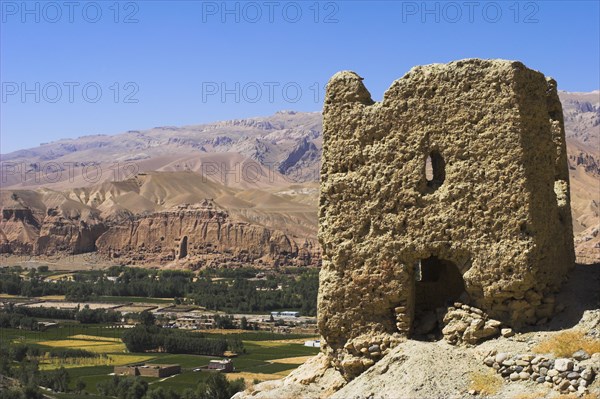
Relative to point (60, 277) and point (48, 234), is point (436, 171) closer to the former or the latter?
point (60, 277)

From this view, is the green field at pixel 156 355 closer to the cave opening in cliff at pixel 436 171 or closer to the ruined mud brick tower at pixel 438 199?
the ruined mud brick tower at pixel 438 199

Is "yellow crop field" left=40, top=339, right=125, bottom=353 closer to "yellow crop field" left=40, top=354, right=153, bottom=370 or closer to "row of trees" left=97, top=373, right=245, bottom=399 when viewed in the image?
"yellow crop field" left=40, top=354, right=153, bottom=370

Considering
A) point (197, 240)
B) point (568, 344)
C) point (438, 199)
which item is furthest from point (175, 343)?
point (197, 240)

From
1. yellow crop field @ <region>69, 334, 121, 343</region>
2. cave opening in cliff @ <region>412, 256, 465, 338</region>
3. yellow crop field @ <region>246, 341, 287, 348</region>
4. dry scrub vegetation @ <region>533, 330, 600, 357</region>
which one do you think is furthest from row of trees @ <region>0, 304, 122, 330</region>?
dry scrub vegetation @ <region>533, 330, 600, 357</region>

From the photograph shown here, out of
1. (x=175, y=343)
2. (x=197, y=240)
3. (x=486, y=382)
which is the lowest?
(x=175, y=343)

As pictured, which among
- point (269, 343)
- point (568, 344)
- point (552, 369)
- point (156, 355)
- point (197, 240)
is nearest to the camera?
point (552, 369)

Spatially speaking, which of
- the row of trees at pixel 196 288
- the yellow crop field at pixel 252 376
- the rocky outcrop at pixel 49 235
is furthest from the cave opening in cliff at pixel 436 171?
the rocky outcrop at pixel 49 235
